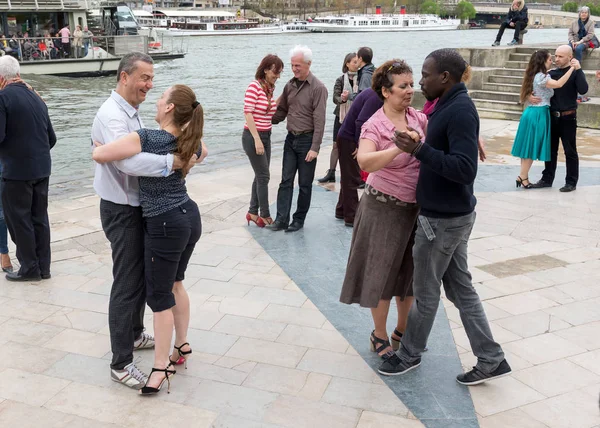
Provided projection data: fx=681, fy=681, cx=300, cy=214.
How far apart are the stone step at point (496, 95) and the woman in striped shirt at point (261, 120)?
28.0 feet

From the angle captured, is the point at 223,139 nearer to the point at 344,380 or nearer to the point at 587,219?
the point at 587,219

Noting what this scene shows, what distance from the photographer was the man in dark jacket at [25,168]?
484 cm

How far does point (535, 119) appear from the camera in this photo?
7711 mm

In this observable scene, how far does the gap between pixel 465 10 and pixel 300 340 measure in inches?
5068

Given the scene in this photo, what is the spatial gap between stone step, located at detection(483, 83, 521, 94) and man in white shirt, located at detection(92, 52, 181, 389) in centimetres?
1155

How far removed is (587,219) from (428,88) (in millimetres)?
4017

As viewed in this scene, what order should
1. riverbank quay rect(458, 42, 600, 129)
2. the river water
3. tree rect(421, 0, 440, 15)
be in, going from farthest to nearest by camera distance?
tree rect(421, 0, 440, 15)
riverbank quay rect(458, 42, 600, 129)
the river water

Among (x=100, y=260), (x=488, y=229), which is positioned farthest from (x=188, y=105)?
(x=488, y=229)

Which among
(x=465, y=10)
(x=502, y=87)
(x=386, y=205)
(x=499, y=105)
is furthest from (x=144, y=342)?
(x=465, y=10)

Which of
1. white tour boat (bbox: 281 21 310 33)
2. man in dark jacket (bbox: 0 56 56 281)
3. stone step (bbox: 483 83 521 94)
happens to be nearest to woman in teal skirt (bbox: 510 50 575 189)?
man in dark jacket (bbox: 0 56 56 281)

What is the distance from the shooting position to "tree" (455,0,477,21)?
122 meters

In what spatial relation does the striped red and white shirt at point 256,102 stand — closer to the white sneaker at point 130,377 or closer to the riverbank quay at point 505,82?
the white sneaker at point 130,377

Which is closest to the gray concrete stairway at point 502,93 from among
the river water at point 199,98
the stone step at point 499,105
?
the stone step at point 499,105

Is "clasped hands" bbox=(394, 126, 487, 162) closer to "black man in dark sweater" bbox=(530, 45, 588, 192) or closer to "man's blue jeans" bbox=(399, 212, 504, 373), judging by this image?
"man's blue jeans" bbox=(399, 212, 504, 373)
